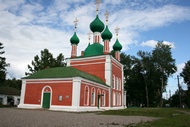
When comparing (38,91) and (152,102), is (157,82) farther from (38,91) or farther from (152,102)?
(38,91)

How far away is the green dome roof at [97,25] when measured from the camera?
100ft

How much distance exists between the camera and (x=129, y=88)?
152ft

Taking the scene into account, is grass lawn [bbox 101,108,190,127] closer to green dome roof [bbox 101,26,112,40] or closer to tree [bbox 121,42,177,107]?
green dome roof [bbox 101,26,112,40]

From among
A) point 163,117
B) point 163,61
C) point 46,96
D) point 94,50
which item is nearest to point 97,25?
point 94,50

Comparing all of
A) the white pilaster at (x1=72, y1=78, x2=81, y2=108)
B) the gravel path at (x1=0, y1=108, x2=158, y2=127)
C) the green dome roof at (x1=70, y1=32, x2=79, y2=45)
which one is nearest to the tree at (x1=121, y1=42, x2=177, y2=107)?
the green dome roof at (x1=70, y1=32, x2=79, y2=45)

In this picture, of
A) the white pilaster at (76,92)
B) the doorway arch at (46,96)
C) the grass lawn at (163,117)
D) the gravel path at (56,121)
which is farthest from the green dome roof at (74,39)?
the gravel path at (56,121)

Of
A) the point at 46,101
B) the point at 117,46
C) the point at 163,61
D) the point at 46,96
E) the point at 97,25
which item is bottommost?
the point at 46,101

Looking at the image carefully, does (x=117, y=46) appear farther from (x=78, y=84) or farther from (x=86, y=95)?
(x=78, y=84)

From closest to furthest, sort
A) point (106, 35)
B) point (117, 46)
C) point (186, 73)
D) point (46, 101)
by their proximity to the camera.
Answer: point (46, 101), point (106, 35), point (117, 46), point (186, 73)

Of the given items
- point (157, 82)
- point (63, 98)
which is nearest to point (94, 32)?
point (63, 98)

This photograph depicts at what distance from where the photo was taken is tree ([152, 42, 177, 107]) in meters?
38.8

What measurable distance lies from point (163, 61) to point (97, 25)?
17.3 metres

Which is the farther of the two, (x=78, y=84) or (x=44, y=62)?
(x=44, y=62)

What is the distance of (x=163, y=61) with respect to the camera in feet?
128
